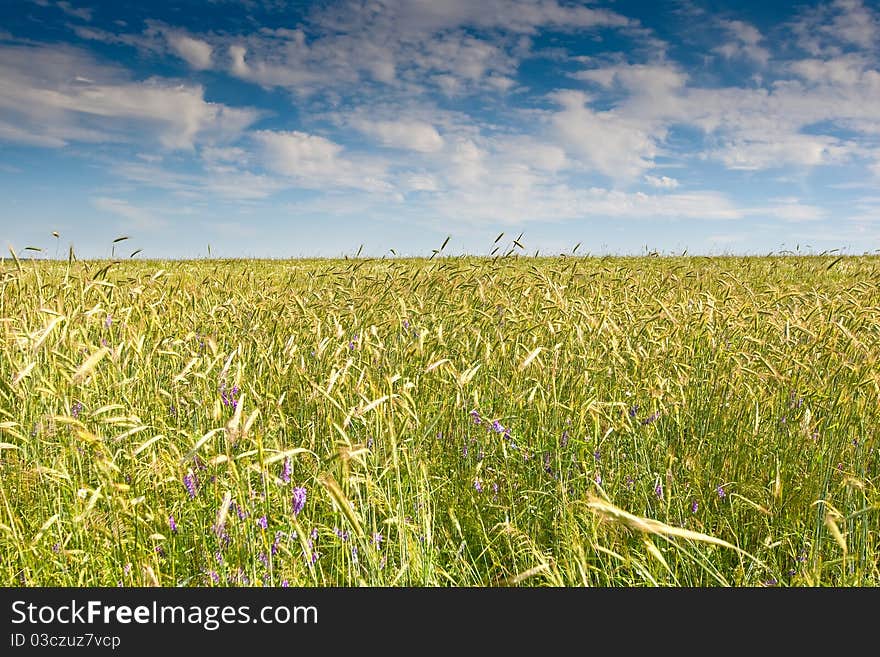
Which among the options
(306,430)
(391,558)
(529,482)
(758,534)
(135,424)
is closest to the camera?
(391,558)

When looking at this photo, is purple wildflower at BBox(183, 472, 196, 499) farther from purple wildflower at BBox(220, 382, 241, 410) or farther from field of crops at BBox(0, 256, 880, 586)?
purple wildflower at BBox(220, 382, 241, 410)

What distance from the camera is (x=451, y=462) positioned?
2.66 metres

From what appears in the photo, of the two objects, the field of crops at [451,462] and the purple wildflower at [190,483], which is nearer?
the field of crops at [451,462]

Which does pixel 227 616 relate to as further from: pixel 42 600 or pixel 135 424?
pixel 135 424

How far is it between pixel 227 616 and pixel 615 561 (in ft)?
4.50

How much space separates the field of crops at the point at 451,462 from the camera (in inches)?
72.3

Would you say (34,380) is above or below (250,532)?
above

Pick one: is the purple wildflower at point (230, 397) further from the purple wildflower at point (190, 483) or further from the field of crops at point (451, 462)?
the purple wildflower at point (190, 483)

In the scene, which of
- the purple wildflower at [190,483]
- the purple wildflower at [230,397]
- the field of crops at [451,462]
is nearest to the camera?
the field of crops at [451,462]

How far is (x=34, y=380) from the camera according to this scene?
8.11 feet

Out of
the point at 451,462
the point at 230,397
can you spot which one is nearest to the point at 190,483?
the point at 230,397

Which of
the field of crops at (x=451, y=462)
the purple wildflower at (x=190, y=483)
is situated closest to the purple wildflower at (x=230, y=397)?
the field of crops at (x=451, y=462)

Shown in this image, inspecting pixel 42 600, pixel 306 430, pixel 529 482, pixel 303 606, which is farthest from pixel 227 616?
pixel 529 482

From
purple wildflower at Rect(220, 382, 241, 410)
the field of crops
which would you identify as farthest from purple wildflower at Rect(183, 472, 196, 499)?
purple wildflower at Rect(220, 382, 241, 410)
